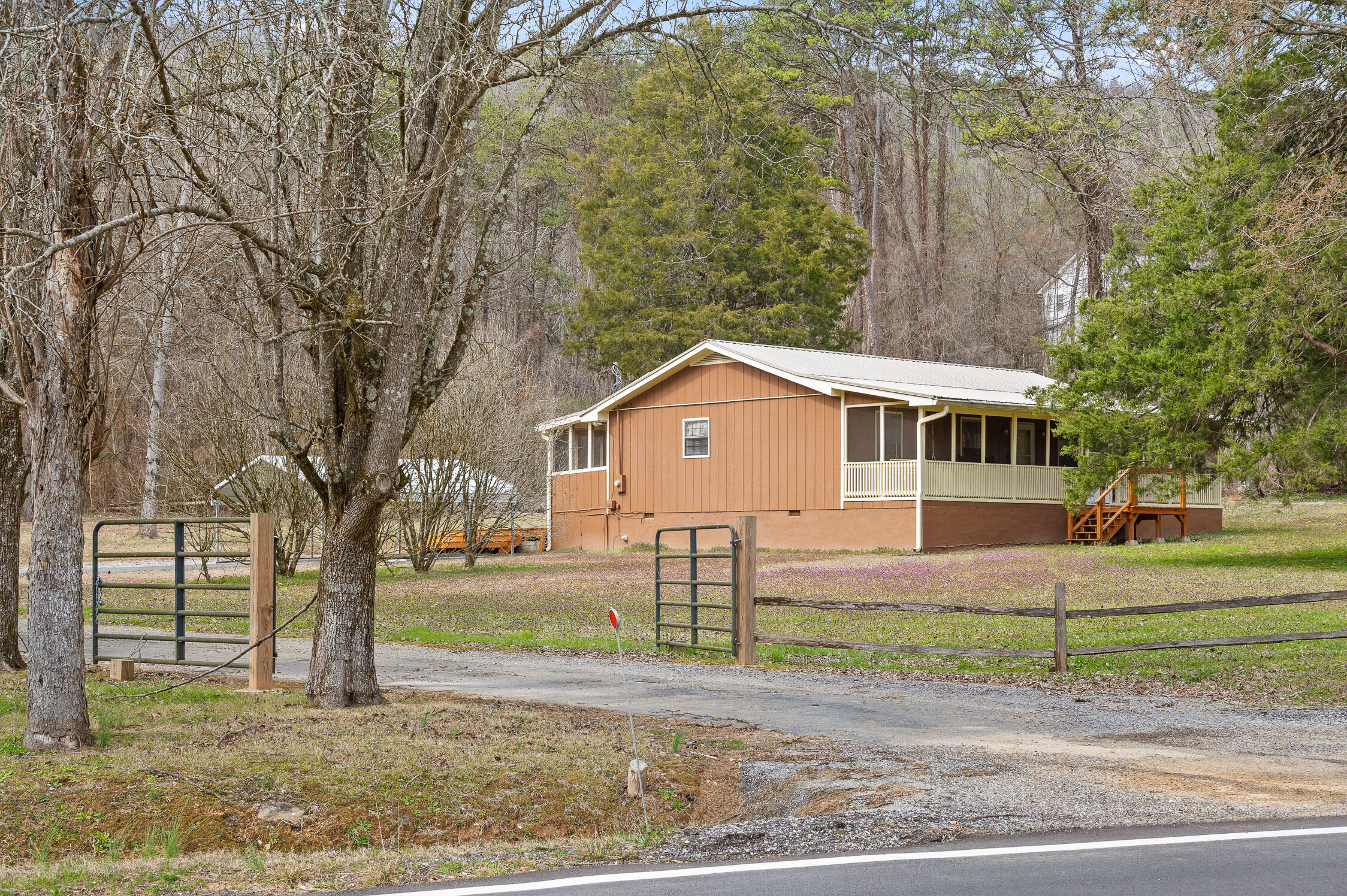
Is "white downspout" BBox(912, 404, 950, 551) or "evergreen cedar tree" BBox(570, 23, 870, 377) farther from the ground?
"evergreen cedar tree" BBox(570, 23, 870, 377)

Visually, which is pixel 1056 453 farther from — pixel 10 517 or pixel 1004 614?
pixel 10 517

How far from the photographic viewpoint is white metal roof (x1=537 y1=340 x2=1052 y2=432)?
3020cm

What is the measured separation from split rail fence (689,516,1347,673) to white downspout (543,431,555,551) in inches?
875

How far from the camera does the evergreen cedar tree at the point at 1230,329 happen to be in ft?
66.4

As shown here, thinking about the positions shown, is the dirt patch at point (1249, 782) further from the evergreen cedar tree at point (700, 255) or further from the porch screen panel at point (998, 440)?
the evergreen cedar tree at point (700, 255)

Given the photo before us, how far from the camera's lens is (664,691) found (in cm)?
1195

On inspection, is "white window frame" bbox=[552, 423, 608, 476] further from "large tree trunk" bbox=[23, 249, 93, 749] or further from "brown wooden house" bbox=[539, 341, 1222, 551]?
"large tree trunk" bbox=[23, 249, 93, 749]

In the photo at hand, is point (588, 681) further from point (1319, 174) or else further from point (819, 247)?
point (819, 247)

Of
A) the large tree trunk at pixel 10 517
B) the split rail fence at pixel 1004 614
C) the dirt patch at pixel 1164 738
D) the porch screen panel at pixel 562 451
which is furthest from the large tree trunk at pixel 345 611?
the porch screen panel at pixel 562 451

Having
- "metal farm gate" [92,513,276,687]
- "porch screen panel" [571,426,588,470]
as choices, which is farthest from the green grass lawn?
"porch screen panel" [571,426,588,470]

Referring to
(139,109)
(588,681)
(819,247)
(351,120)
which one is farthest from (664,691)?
(819,247)

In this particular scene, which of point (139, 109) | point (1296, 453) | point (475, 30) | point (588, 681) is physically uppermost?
point (475, 30)

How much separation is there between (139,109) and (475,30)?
2466 mm

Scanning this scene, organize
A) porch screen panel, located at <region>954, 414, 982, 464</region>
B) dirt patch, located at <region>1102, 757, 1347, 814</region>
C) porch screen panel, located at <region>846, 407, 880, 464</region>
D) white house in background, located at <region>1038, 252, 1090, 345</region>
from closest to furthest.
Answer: dirt patch, located at <region>1102, 757, 1347, 814</region>, porch screen panel, located at <region>846, 407, 880, 464</region>, porch screen panel, located at <region>954, 414, 982, 464</region>, white house in background, located at <region>1038, 252, 1090, 345</region>
